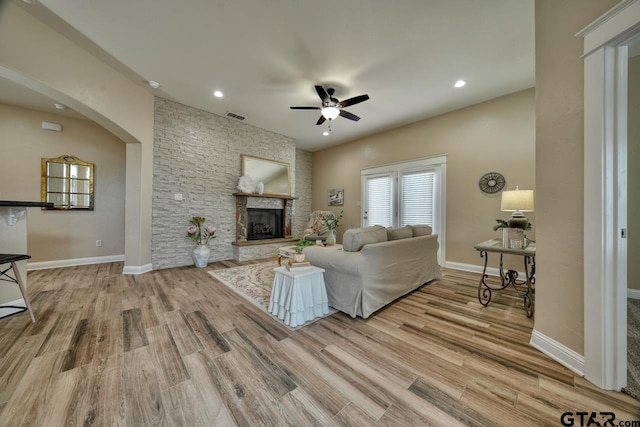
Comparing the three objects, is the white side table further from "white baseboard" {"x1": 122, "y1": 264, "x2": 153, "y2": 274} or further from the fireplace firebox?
the fireplace firebox

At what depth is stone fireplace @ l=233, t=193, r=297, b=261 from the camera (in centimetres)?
482

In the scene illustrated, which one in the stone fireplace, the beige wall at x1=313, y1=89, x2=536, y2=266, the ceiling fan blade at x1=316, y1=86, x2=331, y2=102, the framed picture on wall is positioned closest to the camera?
the ceiling fan blade at x1=316, y1=86, x2=331, y2=102

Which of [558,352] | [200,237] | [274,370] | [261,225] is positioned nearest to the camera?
[274,370]

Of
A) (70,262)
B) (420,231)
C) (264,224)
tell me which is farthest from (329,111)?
(70,262)

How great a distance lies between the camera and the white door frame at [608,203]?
1284 millimetres

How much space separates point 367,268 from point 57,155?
598 centimetres

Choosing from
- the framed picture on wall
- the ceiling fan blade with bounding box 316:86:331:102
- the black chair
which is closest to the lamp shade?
the ceiling fan blade with bounding box 316:86:331:102

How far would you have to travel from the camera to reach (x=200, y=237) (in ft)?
13.9

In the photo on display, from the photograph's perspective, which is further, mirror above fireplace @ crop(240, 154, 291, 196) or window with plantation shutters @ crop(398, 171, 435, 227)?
mirror above fireplace @ crop(240, 154, 291, 196)

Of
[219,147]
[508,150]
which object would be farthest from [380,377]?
[219,147]

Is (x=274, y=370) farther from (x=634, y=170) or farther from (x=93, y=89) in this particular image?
(x=634, y=170)

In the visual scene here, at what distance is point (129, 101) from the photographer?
3438mm

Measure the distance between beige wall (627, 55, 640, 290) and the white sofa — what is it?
8.33 feet

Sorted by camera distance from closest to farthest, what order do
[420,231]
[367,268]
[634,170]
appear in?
1. [367,268]
2. [634,170]
3. [420,231]
